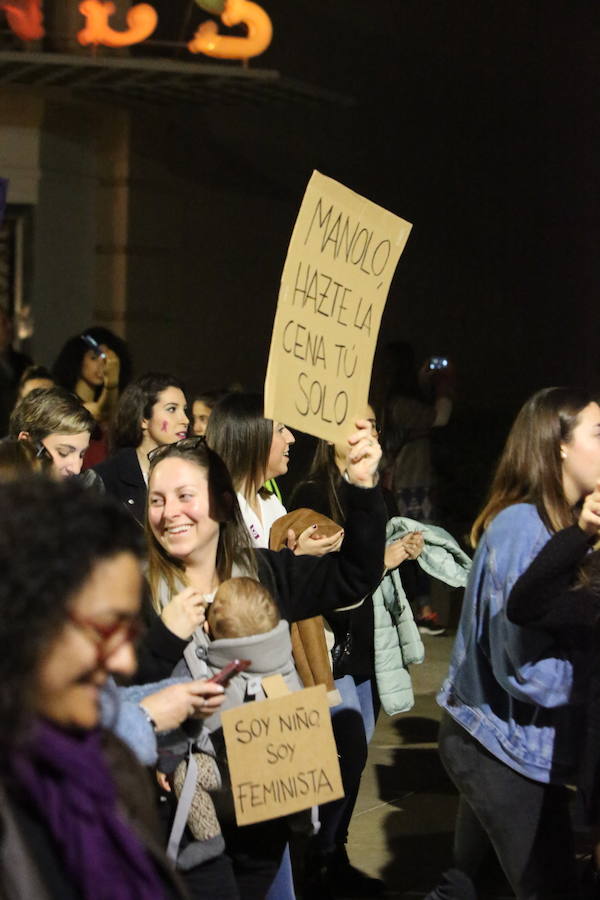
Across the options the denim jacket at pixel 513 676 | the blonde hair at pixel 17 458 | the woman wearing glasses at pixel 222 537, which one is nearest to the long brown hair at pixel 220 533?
the woman wearing glasses at pixel 222 537

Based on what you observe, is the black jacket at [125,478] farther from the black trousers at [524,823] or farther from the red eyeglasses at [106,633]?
the red eyeglasses at [106,633]

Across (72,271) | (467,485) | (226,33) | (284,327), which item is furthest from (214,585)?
(226,33)

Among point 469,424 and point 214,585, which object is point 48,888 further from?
point 469,424

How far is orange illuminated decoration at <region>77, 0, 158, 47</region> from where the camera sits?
11.5 m

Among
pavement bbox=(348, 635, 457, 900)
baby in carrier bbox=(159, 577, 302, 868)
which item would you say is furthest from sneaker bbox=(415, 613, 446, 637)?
baby in carrier bbox=(159, 577, 302, 868)

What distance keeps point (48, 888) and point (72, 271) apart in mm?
11307

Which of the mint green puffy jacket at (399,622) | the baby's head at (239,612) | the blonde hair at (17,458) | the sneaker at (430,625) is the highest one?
the blonde hair at (17,458)

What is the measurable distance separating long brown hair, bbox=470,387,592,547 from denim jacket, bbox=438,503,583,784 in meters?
0.06

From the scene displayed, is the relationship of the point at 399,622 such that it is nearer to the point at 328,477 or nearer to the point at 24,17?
the point at 328,477

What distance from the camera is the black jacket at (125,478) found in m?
5.87

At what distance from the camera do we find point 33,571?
6.02 ft

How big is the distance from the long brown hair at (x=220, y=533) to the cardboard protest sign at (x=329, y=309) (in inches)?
12.6

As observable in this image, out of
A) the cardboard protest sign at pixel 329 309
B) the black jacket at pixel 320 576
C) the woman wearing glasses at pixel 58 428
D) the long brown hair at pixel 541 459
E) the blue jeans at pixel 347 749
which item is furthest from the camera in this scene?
the woman wearing glasses at pixel 58 428

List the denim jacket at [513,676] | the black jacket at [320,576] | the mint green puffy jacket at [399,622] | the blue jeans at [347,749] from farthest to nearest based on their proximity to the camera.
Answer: the mint green puffy jacket at [399,622] → the blue jeans at [347,749] → the denim jacket at [513,676] → the black jacket at [320,576]
